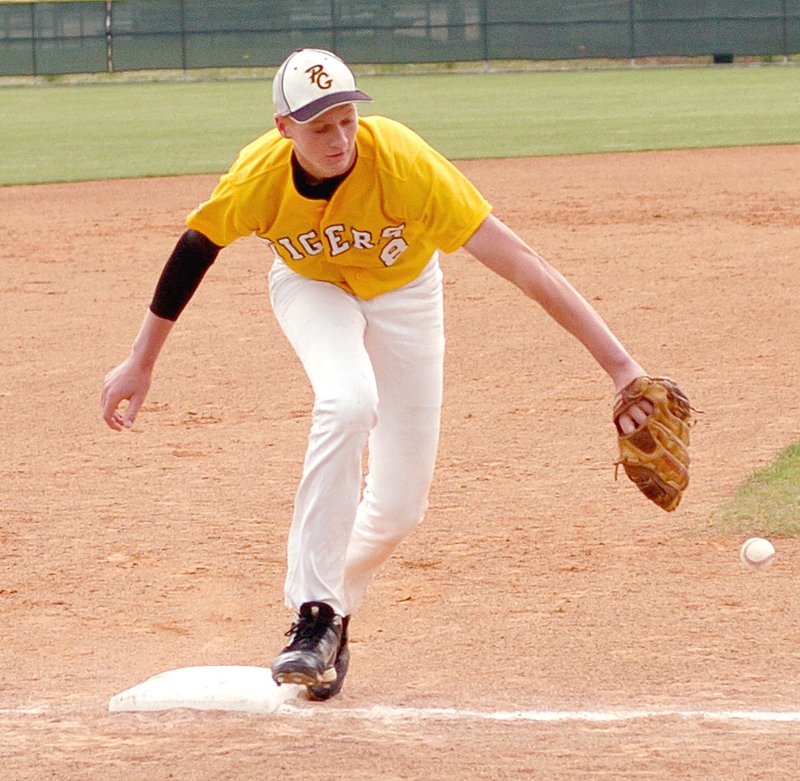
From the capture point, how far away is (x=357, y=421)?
3480 mm

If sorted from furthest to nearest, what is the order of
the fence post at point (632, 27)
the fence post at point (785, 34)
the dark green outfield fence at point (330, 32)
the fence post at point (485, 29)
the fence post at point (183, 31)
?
the fence post at point (183, 31) < the fence post at point (485, 29) < the dark green outfield fence at point (330, 32) < the fence post at point (632, 27) < the fence post at point (785, 34)

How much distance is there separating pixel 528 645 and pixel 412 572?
2.90 feet

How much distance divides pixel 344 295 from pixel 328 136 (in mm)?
484

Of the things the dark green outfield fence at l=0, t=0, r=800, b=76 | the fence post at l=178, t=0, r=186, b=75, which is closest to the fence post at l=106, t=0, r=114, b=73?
the dark green outfield fence at l=0, t=0, r=800, b=76

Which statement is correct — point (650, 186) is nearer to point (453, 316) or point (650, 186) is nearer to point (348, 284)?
point (453, 316)

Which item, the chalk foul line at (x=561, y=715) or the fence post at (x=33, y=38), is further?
the fence post at (x=33, y=38)

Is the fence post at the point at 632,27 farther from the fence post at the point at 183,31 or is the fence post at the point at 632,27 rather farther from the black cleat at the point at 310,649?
the black cleat at the point at 310,649

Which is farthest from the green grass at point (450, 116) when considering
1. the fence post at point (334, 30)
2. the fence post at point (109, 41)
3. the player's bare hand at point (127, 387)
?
the player's bare hand at point (127, 387)

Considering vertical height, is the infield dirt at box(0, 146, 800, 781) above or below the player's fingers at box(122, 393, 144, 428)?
below

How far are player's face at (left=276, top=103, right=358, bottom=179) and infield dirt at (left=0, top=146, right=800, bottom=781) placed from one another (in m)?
1.40

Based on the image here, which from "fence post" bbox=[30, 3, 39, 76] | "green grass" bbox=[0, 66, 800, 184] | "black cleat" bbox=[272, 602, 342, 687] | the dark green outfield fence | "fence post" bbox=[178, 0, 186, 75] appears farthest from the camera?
"fence post" bbox=[178, 0, 186, 75]

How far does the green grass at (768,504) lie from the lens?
522 cm

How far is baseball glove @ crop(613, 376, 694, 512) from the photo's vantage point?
140 inches

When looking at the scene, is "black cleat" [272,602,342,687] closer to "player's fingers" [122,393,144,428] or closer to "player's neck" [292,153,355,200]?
"player's fingers" [122,393,144,428]
